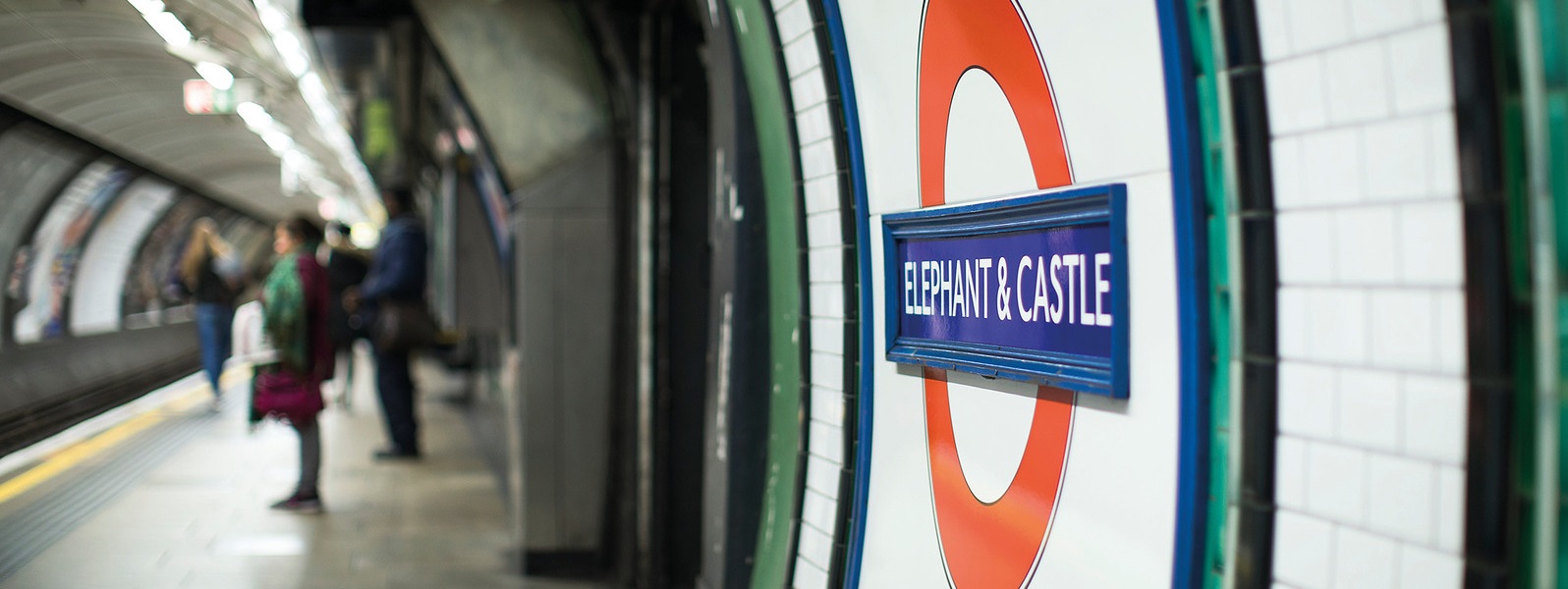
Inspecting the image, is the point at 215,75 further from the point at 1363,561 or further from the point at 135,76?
the point at 1363,561

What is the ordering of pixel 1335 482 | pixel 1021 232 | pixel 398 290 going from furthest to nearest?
pixel 398 290 → pixel 1021 232 → pixel 1335 482

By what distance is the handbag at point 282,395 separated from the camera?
6.48 meters

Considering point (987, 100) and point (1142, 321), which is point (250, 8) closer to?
point (987, 100)

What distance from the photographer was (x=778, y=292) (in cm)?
303

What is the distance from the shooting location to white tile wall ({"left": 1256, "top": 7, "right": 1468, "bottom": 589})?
1123 millimetres

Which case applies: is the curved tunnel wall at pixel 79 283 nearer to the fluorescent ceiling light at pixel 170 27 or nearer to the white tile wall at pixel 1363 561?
the fluorescent ceiling light at pixel 170 27

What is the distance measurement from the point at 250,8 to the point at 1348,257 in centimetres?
591

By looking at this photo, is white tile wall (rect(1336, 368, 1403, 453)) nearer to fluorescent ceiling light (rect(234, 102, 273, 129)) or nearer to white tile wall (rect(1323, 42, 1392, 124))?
white tile wall (rect(1323, 42, 1392, 124))

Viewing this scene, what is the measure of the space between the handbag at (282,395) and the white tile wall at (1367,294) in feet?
19.7

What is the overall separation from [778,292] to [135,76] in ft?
24.1

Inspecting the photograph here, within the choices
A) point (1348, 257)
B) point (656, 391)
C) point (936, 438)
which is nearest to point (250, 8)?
point (656, 391)

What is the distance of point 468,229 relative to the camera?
9.46m

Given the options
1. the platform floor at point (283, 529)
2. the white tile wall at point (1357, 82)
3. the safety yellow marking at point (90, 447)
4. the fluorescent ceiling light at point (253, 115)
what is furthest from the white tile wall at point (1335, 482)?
the fluorescent ceiling light at point (253, 115)

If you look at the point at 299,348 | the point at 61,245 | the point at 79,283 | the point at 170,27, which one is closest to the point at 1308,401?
the point at 299,348
